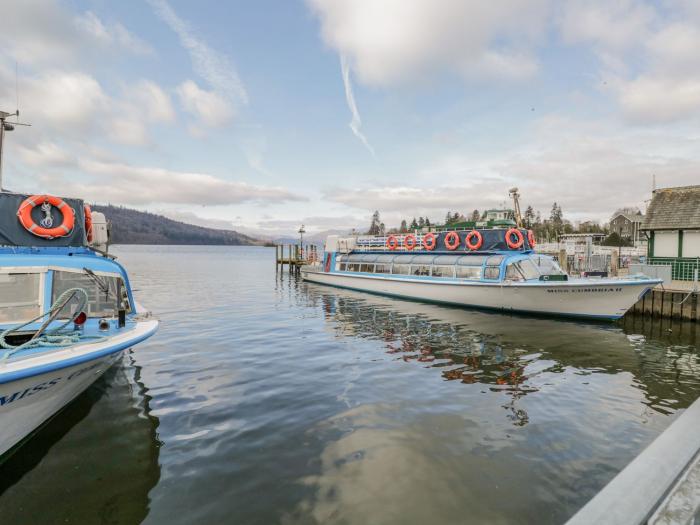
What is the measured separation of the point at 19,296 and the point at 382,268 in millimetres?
22656

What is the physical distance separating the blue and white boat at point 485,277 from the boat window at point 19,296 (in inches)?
729

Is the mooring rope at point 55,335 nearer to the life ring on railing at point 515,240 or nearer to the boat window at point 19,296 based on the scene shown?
the boat window at point 19,296

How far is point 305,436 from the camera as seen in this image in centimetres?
733

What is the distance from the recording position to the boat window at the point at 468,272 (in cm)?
2198

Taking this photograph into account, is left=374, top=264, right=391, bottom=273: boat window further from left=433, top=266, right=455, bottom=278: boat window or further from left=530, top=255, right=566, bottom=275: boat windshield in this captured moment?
left=530, top=255, right=566, bottom=275: boat windshield

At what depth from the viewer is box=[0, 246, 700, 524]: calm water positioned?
5492 millimetres

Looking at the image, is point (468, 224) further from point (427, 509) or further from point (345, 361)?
point (427, 509)

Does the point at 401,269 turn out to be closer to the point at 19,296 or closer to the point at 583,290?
the point at 583,290

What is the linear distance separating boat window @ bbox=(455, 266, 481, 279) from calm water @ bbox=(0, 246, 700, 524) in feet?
24.3

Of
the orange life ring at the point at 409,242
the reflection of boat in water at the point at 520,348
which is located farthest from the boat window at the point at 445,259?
the reflection of boat in water at the point at 520,348

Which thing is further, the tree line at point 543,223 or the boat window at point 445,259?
the tree line at point 543,223

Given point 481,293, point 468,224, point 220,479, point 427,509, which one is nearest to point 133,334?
point 220,479

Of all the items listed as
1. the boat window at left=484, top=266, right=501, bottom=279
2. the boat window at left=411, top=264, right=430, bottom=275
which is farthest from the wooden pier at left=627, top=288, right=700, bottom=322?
the boat window at left=411, top=264, right=430, bottom=275

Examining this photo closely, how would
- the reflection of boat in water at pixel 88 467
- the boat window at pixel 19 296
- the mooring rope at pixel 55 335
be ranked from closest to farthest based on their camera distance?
the reflection of boat in water at pixel 88 467 → the mooring rope at pixel 55 335 → the boat window at pixel 19 296
